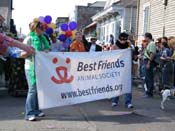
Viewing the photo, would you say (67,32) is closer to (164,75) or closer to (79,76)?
(164,75)

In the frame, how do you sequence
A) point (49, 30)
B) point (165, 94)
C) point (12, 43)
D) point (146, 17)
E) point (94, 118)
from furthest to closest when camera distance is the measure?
1. point (146, 17)
2. point (49, 30)
3. point (165, 94)
4. point (94, 118)
5. point (12, 43)

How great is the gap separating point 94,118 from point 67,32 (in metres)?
5.55

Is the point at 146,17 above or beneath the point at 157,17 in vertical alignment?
above

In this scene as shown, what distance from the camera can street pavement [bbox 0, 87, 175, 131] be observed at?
26.2 feet

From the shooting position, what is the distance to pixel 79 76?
354 inches

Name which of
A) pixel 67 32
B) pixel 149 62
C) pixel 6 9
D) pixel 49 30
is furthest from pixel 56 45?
pixel 6 9

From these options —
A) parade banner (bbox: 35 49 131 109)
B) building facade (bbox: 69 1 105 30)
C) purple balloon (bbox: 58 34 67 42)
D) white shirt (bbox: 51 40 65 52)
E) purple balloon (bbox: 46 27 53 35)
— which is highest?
building facade (bbox: 69 1 105 30)

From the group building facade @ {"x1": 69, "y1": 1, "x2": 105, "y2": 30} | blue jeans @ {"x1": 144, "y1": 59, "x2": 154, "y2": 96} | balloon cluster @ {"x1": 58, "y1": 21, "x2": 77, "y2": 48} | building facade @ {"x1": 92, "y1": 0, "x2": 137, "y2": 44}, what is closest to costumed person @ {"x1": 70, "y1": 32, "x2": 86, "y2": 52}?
balloon cluster @ {"x1": 58, "y1": 21, "x2": 77, "y2": 48}

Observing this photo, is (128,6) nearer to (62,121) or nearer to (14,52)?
(14,52)

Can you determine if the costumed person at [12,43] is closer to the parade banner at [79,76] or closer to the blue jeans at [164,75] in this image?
the parade banner at [79,76]

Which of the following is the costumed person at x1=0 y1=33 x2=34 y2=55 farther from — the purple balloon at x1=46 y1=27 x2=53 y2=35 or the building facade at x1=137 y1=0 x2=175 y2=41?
the building facade at x1=137 y1=0 x2=175 y2=41

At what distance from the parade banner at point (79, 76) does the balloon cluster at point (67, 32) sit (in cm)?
435


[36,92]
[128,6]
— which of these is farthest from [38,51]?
[128,6]

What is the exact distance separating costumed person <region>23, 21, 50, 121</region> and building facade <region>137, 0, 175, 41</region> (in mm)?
11010
